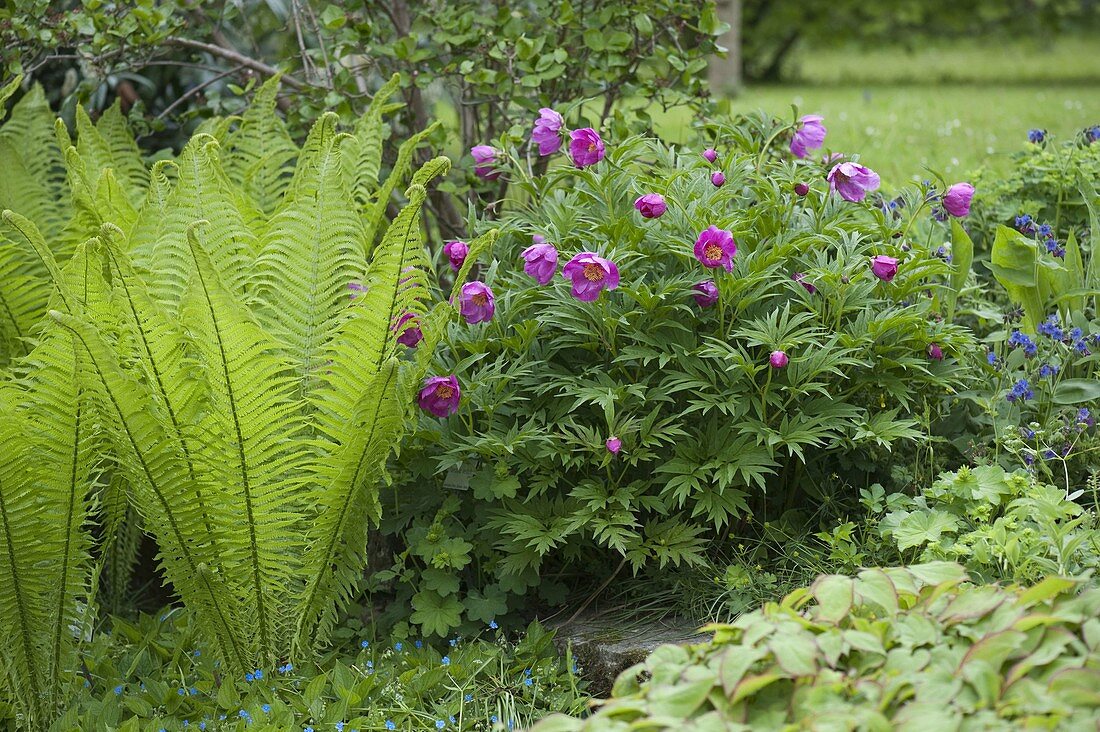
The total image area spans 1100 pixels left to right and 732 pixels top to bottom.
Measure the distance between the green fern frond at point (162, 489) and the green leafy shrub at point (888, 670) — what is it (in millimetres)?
1056

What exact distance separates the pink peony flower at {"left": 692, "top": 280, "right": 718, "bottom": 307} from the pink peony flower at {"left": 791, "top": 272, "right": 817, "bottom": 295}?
0.20 m

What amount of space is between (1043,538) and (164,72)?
374cm

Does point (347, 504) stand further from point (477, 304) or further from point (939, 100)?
point (939, 100)

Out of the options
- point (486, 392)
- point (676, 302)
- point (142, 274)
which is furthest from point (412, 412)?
point (142, 274)

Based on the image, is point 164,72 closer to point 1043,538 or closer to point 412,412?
point 412,412

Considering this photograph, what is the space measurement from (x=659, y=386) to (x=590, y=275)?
1.03ft

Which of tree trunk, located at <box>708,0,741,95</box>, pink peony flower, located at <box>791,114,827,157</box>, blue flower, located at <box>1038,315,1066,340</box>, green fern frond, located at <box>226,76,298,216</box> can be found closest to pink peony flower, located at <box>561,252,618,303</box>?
pink peony flower, located at <box>791,114,827,157</box>

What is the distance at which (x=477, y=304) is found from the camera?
95.3 inches

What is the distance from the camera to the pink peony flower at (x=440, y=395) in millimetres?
2377

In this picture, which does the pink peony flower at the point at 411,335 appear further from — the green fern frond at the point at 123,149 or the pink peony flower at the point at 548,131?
the green fern frond at the point at 123,149

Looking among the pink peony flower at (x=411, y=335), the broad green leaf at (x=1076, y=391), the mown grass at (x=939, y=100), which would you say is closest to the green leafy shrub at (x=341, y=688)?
the pink peony flower at (x=411, y=335)

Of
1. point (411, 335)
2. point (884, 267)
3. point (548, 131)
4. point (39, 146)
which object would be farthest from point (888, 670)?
point (39, 146)

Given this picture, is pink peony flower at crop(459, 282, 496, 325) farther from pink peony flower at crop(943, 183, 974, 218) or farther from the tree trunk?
the tree trunk

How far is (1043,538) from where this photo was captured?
208 cm
